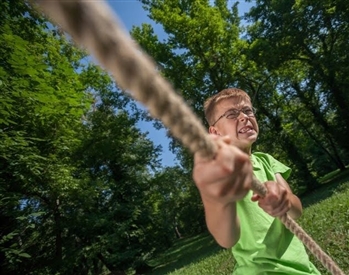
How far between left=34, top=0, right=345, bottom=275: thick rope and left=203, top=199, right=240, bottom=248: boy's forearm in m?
0.72

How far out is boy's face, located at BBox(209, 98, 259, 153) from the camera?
2117 millimetres

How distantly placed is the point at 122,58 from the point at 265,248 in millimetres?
1717

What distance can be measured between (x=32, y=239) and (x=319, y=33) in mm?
21340

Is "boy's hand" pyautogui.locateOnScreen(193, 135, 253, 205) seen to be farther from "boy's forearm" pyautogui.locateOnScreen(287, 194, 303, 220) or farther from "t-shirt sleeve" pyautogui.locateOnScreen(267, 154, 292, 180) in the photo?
"t-shirt sleeve" pyautogui.locateOnScreen(267, 154, 292, 180)

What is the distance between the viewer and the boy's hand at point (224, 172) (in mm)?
904

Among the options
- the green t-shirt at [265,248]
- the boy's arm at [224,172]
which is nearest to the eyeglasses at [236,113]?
the green t-shirt at [265,248]

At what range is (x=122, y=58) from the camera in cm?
61

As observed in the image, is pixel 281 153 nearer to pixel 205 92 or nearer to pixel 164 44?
pixel 205 92

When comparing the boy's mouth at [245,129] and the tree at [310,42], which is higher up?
the tree at [310,42]

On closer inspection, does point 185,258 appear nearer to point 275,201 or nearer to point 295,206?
point 295,206

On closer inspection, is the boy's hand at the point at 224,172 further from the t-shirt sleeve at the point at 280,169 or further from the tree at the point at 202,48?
the tree at the point at 202,48

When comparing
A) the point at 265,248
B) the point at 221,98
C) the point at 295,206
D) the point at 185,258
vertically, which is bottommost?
the point at 265,248

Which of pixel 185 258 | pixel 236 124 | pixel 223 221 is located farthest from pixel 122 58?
pixel 185 258

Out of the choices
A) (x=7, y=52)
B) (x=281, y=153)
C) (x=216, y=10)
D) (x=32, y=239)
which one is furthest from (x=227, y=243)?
(x=281, y=153)
